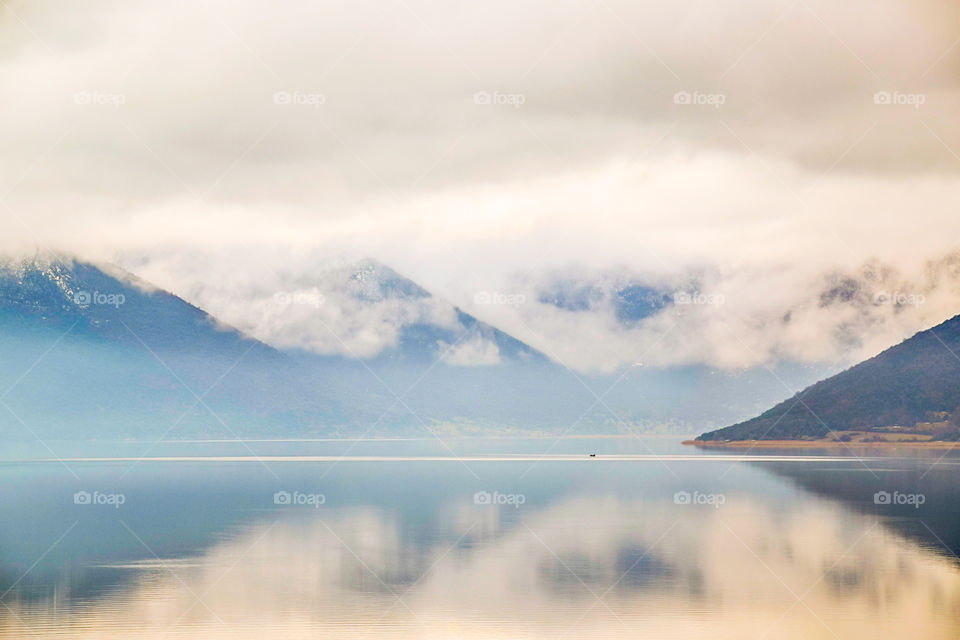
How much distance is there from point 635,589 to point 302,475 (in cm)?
7752

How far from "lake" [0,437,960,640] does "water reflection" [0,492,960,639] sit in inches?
4.6

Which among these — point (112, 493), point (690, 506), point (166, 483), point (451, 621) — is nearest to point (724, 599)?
point (451, 621)

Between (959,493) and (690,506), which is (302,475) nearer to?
(690,506)

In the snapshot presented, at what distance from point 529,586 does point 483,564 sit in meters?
5.43

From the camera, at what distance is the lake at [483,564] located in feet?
107

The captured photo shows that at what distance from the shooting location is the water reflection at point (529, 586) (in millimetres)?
32188

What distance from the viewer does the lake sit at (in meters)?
32.8

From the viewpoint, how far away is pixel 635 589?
37594mm

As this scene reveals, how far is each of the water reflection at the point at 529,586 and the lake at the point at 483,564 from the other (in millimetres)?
117

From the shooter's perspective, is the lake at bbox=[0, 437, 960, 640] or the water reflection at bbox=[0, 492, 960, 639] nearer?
the water reflection at bbox=[0, 492, 960, 639]

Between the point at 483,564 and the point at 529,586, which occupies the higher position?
the point at 483,564

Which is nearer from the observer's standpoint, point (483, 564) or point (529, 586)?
point (529, 586)

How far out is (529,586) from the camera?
1517 inches

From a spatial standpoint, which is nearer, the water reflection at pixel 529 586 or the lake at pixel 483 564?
the water reflection at pixel 529 586
